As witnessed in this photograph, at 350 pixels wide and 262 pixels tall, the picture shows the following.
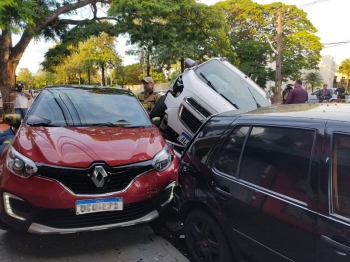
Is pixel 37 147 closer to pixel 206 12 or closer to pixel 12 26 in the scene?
pixel 12 26

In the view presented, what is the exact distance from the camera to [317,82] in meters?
39.8

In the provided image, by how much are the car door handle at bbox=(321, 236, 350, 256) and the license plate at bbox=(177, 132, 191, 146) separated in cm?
331

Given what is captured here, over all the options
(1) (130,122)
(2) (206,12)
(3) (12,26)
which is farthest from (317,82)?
(1) (130,122)

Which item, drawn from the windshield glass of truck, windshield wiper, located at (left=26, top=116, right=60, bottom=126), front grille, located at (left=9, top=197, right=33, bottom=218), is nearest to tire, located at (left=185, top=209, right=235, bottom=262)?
front grille, located at (left=9, top=197, right=33, bottom=218)

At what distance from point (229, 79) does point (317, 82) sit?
131 ft

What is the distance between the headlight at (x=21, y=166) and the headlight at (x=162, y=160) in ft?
3.75

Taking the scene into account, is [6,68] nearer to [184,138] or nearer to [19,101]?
[19,101]

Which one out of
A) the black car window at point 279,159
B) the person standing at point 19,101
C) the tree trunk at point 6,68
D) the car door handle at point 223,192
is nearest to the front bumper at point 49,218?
Result: the car door handle at point 223,192

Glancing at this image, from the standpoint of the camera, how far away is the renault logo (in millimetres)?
2738

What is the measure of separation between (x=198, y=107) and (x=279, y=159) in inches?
107

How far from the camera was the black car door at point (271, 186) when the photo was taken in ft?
5.82

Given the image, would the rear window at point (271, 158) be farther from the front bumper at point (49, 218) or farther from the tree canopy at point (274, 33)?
the tree canopy at point (274, 33)

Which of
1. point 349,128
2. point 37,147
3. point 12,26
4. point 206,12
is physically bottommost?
point 37,147

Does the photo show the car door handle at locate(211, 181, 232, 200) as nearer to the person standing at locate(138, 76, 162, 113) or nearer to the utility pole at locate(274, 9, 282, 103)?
the person standing at locate(138, 76, 162, 113)
